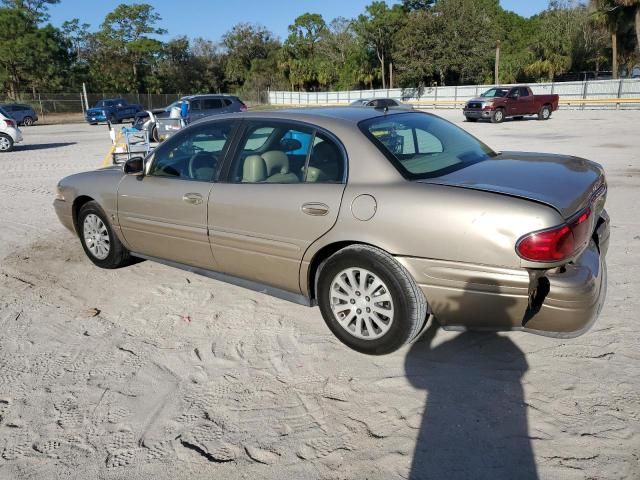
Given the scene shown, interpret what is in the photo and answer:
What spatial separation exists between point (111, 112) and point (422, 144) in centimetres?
3364

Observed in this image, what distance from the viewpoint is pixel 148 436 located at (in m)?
2.73

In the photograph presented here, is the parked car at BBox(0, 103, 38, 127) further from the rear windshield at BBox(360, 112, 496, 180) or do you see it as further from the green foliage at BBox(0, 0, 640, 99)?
the rear windshield at BBox(360, 112, 496, 180)

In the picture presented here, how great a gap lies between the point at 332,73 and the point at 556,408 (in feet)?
228

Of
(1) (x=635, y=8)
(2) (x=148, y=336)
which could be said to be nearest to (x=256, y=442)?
(2) (x=148, y=336)

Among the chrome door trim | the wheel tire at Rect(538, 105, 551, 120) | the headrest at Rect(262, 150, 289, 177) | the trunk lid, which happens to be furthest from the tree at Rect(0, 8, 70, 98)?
the trunk lid

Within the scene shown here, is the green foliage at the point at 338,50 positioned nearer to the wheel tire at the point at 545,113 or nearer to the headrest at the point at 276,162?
the wheel tire at the point at 545,113

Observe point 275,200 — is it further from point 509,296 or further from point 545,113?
point 545,113

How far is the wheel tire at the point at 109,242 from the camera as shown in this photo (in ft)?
16.4

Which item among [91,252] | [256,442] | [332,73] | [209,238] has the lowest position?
[256,442]

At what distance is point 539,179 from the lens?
3273 millimetres

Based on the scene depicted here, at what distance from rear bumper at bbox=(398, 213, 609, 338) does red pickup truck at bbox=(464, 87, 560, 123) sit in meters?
23.3

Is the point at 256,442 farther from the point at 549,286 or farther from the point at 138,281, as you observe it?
the point at 138,281

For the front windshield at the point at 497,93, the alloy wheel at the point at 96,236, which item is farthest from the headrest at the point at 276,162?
the front windshield at the point at 497,93

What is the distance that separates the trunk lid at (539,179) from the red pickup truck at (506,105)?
2235 centimetres
